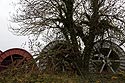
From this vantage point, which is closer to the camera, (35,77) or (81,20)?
(35,77)

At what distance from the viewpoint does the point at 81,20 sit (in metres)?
13.5

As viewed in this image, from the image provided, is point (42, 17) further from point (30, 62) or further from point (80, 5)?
point (30, 62)

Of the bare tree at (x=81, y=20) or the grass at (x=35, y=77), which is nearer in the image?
the grass at (x=35, y=77)

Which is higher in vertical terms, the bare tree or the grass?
the bare tree

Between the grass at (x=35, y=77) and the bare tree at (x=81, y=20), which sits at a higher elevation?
the bare tree at (x=81, y=20)

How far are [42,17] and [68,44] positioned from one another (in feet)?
9.62

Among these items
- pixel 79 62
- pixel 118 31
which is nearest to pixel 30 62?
pixel 79 62

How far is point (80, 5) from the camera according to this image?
13781mm

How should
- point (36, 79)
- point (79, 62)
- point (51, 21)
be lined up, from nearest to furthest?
point (36, 79), point (79, 62), point (51, 21)

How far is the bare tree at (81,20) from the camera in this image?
13.3 m

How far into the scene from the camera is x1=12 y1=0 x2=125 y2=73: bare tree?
13266 millimetres

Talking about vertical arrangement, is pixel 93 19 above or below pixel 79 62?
above

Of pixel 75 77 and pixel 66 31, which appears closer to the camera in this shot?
pixel 75 77

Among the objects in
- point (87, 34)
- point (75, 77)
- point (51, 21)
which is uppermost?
point (51, 21)
